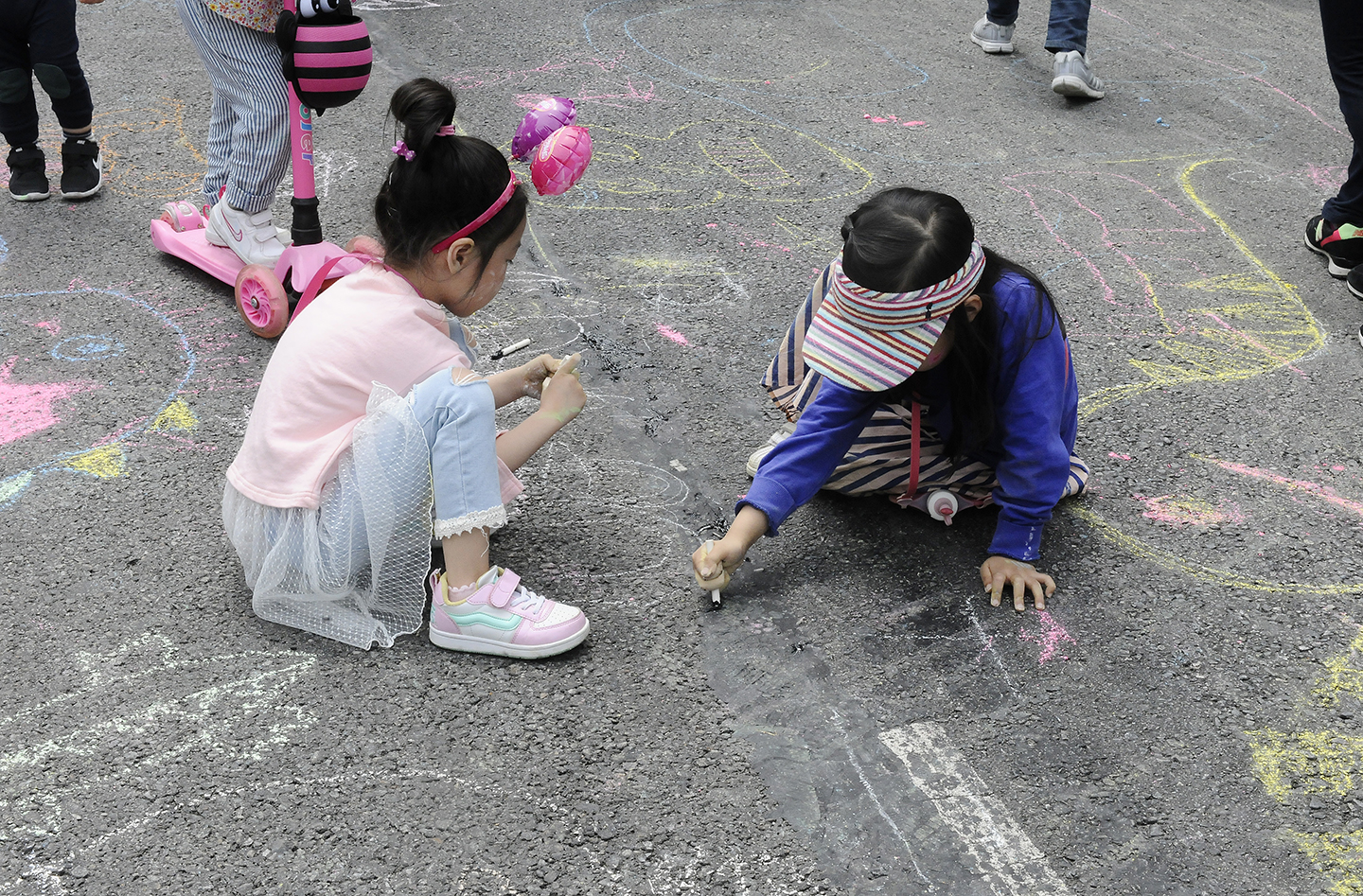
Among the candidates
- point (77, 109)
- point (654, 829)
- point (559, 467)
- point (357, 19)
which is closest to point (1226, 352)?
point (559, 467)

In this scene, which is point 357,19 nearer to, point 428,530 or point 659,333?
point 659,333

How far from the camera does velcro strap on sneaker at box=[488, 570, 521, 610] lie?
1.80 metres

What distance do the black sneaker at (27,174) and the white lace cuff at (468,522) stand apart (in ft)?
7.36

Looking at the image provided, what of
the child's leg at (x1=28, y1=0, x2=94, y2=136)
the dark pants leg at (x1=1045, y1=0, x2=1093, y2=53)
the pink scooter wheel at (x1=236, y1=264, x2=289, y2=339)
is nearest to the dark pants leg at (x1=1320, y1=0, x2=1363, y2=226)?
the dark pants leg at (x1=1045, y1=0, x2=1093, y2=53)

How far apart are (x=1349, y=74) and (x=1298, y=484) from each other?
4.85 ft

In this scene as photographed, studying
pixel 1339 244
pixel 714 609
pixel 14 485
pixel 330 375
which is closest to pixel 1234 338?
pixel 1339 244

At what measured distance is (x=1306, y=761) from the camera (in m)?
1.67

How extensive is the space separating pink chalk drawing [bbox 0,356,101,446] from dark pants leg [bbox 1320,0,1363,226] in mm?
3228

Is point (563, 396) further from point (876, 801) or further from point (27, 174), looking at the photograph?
point (27, 174)

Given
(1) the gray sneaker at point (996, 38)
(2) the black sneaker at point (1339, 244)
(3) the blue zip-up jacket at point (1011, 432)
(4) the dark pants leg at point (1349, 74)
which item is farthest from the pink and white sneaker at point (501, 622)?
(1) the gray sneaker at point (996, 38)

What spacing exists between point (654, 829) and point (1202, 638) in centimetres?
99

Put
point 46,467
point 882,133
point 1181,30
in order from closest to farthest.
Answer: point 46,467 → point 882,133 → point 1181,30

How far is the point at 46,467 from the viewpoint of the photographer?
7.30 feet

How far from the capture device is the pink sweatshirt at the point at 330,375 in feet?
5.79
